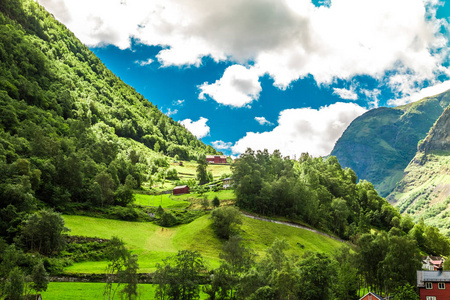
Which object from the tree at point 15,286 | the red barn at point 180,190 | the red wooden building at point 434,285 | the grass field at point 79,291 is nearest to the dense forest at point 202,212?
the tree at point 15,286

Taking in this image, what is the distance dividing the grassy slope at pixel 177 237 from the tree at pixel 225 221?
2.51 meters

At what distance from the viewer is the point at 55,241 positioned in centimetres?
7456

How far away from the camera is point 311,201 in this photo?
144m

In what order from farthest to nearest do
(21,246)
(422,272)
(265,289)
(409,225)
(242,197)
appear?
1. (409,225)
2. (242,197)
3. (21,246)
4. (422,272)
5. (265,289)

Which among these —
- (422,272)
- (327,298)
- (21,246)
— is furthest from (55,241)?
(422,272)

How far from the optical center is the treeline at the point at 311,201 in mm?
139375

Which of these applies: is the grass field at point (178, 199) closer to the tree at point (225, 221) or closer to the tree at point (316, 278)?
the tree at point (225, 221)

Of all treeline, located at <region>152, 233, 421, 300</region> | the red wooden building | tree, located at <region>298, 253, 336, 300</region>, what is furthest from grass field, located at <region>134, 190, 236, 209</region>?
the red wooden building

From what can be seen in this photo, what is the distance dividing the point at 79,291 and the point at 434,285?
60.7m

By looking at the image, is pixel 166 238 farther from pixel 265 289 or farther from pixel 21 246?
pixel 265 289

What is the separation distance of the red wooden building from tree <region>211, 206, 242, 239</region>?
176 feet

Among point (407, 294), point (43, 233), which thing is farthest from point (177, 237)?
point (407, 294)

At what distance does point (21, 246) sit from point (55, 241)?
240 inches

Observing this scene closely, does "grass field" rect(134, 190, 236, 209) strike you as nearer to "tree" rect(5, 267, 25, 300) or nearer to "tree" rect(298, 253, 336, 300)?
"tree" rect(298, 253, 336, 300)
